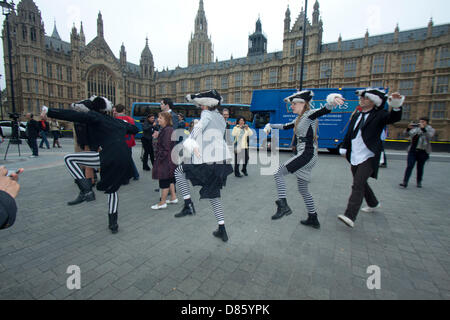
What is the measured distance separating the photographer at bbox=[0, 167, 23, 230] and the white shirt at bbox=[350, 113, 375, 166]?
4322 millimetres

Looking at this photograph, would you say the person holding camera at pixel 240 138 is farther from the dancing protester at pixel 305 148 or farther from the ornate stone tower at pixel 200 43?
the ornate stone tower at pixel 200 43

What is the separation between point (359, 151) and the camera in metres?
3.73

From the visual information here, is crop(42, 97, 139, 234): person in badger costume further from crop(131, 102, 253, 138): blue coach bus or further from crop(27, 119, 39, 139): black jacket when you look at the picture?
crop(131, 102, 253, 138): blue coach bus

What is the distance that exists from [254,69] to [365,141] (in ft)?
156

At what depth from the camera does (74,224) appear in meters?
3.61

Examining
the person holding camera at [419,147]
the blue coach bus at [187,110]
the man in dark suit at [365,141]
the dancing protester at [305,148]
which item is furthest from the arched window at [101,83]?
the man in dark suit at [365,141]

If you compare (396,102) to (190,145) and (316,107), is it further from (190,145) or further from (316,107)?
(316,107)

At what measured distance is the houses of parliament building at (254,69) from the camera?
106 ft

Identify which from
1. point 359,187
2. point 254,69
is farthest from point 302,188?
point 254,69

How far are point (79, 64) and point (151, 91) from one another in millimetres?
21071

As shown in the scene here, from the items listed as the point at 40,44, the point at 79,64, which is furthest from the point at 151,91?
the point at 40,44

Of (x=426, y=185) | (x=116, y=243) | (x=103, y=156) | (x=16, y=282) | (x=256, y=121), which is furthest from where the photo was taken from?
(x=256, y=121)

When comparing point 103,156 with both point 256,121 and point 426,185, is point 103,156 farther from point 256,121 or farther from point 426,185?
point 256,121

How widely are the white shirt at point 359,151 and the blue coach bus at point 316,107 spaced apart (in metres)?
9.84
